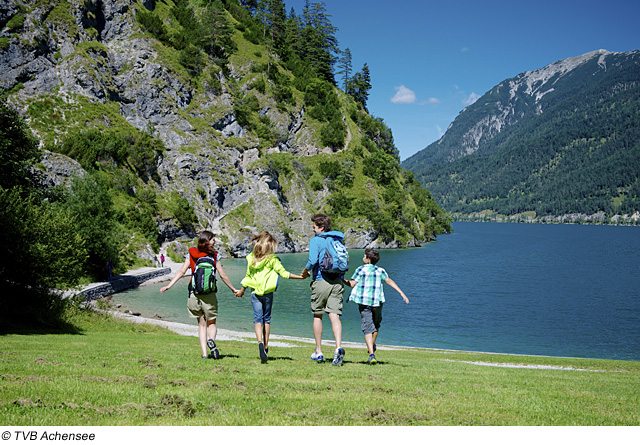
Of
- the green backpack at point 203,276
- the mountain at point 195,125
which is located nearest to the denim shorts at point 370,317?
the green backpack at point 203,276

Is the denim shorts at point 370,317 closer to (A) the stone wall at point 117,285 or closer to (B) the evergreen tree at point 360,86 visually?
(A) the stone wall at point 117,285

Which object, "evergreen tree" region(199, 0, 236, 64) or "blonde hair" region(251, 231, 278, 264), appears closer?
"blonde hair" region(251, 231, 278, 264)

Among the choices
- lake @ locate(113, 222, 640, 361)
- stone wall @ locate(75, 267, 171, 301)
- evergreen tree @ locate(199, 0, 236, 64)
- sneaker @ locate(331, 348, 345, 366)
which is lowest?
lake @ locate(113, 222, 640, 361)

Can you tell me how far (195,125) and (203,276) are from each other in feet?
303

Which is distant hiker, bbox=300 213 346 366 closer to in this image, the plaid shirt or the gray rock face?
the plaid shirt

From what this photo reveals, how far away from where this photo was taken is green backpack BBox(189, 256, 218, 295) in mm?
9773

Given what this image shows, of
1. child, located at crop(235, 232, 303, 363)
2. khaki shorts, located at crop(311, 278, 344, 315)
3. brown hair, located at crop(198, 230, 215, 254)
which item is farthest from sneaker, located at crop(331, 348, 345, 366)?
brown hair, located at crop(198, 230, 215, 254)

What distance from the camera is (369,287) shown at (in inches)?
431

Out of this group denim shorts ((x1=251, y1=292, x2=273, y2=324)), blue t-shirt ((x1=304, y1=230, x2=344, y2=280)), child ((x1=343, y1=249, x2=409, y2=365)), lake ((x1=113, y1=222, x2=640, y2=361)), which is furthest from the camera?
lake ((x1=113, y1=222, x2=640, y2=361))

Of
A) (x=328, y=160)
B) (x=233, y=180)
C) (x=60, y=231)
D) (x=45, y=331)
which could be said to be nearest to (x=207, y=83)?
(x=233, y=180)

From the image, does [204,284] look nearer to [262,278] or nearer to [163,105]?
[262,278]

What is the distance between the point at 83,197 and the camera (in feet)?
147

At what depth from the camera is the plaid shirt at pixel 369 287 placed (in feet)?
35.9

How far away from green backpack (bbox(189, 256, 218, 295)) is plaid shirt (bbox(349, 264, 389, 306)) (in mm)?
3641
